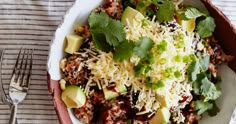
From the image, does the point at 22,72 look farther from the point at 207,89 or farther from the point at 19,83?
the point at 207,89

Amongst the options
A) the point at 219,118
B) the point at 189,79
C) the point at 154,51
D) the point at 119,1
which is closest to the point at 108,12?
the point at 119,1

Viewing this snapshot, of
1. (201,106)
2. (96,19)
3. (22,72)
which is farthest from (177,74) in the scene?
(22,72)

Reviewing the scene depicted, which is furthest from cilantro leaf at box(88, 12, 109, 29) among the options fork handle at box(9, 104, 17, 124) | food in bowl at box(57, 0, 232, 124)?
fork handle at box(9, 104, 17, 124)

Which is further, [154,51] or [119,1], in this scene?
[119,1]

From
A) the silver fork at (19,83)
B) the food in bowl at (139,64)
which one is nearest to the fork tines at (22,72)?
the silver fork at (19,83)

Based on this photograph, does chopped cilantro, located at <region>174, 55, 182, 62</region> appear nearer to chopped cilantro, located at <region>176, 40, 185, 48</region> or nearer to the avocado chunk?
chopped cilantro, located at <region>176, 40, 185, 48</region>

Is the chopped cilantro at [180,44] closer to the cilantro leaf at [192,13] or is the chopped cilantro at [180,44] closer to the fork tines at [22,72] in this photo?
the cilantro leaf at [192,13]

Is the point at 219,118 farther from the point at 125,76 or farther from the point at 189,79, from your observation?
the point at 125,76
